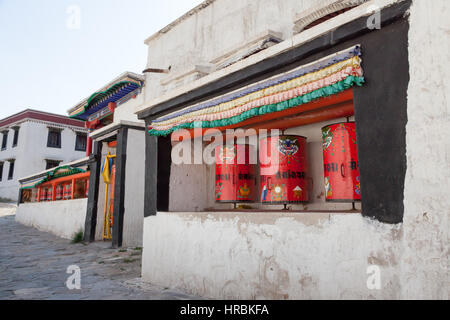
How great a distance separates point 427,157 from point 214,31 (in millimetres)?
6349

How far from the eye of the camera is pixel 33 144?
22.9 meters

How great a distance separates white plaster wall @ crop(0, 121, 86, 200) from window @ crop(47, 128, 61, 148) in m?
0.22

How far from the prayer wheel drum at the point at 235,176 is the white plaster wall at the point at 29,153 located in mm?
23229

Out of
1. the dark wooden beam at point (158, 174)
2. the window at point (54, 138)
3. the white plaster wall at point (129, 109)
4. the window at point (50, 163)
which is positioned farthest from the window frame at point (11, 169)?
the dark wooden beam at point (158, 174)

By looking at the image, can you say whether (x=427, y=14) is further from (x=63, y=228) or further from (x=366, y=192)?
(x=63, y=228)

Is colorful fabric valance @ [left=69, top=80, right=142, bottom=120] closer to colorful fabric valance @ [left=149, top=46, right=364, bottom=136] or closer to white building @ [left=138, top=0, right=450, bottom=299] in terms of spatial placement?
white building @ [left=138, top=0, right=450, bottom=299]

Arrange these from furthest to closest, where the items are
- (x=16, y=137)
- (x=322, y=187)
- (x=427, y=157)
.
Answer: (x=16, y=137) → (x=322, y=187) → (x=427, y=157)

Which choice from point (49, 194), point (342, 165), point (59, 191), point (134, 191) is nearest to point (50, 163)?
point (49, 194)

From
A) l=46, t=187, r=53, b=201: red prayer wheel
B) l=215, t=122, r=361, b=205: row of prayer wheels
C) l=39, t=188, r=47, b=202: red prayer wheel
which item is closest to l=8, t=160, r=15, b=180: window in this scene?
l=39, t=188, r=47, b=202: red prayer wheel

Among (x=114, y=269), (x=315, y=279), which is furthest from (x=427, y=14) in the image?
(x=114, y=269)

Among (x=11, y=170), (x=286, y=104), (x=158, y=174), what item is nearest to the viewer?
(x=286, y=104)

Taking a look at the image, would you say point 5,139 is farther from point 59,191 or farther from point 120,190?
point 120,190

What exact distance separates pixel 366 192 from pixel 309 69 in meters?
1.19

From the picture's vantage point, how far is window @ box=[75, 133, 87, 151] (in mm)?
25000
